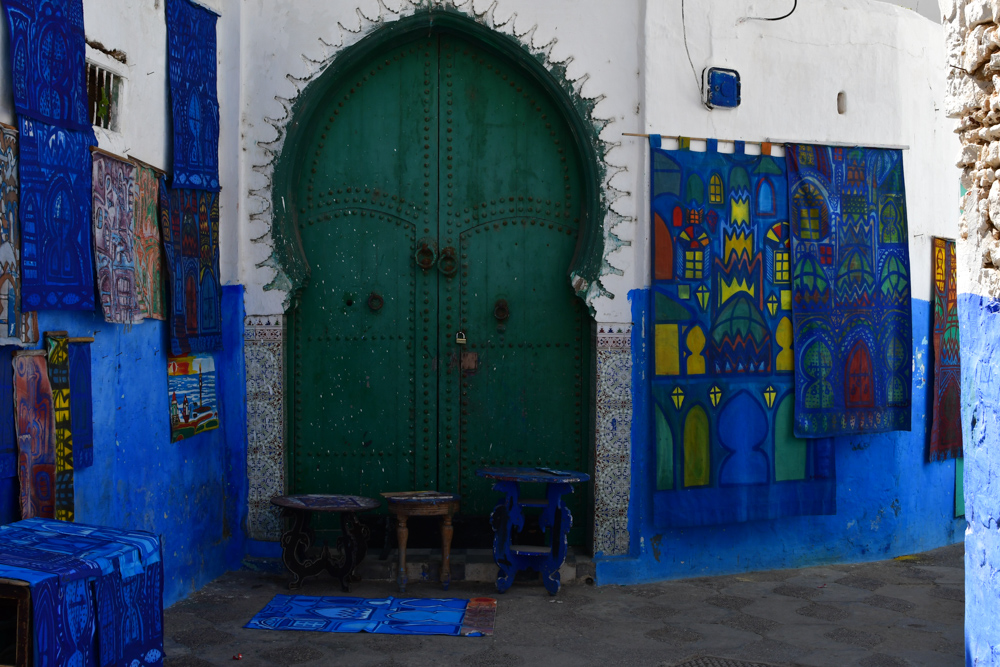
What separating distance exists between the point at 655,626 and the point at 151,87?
11.9 feet

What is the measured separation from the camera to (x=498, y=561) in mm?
5090

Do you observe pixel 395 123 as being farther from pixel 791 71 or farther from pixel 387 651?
pixel 387 651

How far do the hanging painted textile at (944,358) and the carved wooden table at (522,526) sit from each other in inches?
106

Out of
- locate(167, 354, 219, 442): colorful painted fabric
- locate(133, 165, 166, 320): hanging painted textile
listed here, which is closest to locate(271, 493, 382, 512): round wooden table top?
locate(167, 354, 219, 442): colorful painted fabric

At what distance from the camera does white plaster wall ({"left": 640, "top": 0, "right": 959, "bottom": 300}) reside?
215 inches

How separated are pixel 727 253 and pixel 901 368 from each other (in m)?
1.41

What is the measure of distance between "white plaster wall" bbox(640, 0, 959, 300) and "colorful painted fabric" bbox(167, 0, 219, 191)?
2388mm

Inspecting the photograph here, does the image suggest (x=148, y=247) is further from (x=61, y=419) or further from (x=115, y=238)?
(x=61, y=419)

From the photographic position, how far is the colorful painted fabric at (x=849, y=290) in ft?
18.6

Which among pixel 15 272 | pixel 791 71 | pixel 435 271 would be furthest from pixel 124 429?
pixel 791 71

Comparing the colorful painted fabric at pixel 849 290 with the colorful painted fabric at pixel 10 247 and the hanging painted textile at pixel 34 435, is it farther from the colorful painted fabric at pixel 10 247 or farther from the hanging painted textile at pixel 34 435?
the colorful painted fabric at pixel 10 247

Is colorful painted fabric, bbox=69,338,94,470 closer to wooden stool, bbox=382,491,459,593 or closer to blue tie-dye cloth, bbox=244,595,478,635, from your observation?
blue tie-dye cloth, bbox=244,595,478,635

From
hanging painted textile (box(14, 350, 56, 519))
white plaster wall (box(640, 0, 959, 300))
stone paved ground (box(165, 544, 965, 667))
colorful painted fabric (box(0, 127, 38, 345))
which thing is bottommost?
stone paved ground (box(165, 544, 965, 667))

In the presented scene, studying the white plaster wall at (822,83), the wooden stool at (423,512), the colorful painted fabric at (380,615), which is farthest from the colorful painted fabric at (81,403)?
the white plaster wall at (822,83)
